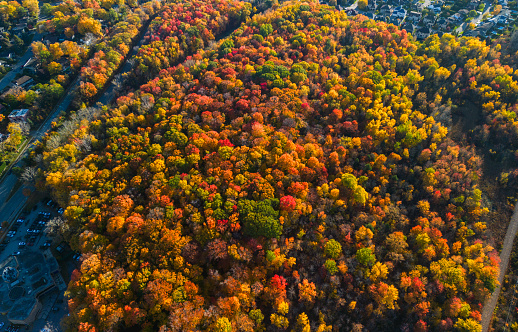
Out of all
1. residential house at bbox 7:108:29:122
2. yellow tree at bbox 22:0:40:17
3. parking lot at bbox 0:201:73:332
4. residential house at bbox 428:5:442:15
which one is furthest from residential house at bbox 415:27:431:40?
yellow tree at bbox 22:0:40:17

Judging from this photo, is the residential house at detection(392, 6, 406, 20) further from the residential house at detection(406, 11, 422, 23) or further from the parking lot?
the parking lot

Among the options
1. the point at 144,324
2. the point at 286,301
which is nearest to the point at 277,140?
the point at 286,301

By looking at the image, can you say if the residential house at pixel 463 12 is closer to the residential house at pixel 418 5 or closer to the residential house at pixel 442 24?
the residential house at pixel 442 24

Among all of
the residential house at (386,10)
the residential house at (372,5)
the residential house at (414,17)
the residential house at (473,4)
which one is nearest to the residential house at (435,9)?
the residential house at (414,17)

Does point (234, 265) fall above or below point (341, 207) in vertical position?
below

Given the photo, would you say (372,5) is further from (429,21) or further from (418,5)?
(429,21)

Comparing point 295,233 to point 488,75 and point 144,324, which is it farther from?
point 488,75

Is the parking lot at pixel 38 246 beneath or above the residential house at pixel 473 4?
beneath
